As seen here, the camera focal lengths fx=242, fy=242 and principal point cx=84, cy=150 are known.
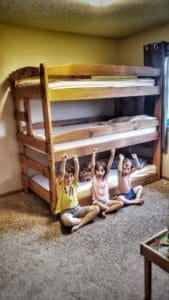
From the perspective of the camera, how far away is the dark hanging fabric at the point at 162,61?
10.0 ft

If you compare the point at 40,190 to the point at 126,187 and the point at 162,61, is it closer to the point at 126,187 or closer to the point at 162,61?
the point at 126,187

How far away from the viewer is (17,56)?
2.98 meters

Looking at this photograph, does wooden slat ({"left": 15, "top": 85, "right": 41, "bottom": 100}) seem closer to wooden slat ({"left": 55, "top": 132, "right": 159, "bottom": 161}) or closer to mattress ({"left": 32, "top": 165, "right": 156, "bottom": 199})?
wooden slat ({"left": 55, "top": 132, "right": 159, "bottom": 161})

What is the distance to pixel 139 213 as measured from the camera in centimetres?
260

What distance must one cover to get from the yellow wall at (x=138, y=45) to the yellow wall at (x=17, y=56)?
55 centimetres

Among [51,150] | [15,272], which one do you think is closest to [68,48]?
[51,150]

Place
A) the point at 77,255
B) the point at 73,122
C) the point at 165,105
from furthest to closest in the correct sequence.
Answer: the point at 73,122
the point at 165,105
the point at 77,255

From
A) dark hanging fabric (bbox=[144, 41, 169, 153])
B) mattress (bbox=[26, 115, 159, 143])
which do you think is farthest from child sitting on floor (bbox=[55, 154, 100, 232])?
dark hanging fabric (bbox=[144, 41, 169, 153])

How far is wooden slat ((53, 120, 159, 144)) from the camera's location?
2.49 m

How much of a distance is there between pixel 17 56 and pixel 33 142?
1128 mm

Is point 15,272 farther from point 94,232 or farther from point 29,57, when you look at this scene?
point 29,57

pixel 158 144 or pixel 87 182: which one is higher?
pixel 158 144

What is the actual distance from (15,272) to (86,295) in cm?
58

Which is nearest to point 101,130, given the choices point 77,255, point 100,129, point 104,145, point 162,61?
point 100,129
